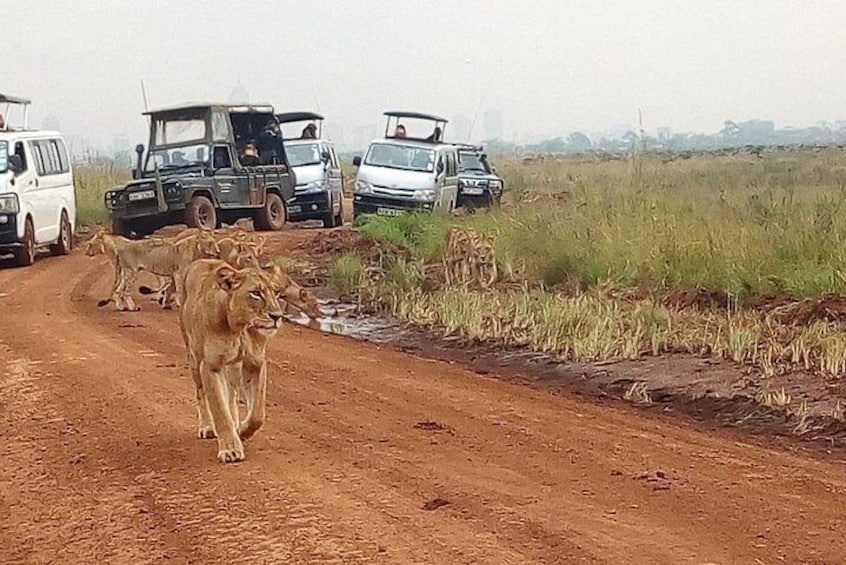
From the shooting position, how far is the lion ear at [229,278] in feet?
22.6

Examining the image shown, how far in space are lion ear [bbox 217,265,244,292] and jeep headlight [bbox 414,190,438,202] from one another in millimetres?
18226

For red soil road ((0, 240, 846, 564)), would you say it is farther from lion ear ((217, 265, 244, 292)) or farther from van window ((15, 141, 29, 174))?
van window ((15, 141, 29, 174))

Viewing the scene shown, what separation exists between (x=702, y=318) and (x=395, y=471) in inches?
205

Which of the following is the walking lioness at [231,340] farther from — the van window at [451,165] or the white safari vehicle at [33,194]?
the van window at [451,165]

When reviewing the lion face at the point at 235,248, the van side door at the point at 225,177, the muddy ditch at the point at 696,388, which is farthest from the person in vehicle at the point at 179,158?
the muddy ditch at the point at 696,388

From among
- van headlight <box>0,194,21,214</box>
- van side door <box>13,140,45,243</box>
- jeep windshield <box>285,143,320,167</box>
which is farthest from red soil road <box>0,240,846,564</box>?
jeep windshield <box>285,143,320,167</box>

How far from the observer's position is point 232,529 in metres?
5.79

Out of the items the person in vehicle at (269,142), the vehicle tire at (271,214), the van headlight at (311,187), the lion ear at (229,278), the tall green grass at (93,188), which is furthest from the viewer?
the tall green grass at (93,188)

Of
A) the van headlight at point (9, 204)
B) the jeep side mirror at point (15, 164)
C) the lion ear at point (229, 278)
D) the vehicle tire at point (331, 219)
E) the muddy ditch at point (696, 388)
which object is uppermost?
the jeep side mirror at point (15, 164)

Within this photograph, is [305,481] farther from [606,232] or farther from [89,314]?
[606,232]

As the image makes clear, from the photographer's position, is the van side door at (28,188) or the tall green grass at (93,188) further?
the tall green grass at (93,188)

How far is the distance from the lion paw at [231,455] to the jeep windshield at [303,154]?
68.4ft

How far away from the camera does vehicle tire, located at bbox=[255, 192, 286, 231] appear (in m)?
24.2

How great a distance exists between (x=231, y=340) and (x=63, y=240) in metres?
15.3
